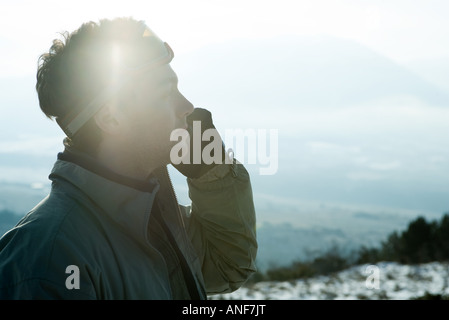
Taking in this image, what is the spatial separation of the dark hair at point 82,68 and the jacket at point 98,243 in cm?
16

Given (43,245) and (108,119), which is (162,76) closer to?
(108,119)

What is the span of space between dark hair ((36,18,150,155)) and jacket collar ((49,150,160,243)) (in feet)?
0.47

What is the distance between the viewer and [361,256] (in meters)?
12.1

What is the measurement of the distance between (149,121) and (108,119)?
0.18m

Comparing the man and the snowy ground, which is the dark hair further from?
the snowy ground

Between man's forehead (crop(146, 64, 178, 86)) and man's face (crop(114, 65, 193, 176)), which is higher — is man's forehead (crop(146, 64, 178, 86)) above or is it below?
above

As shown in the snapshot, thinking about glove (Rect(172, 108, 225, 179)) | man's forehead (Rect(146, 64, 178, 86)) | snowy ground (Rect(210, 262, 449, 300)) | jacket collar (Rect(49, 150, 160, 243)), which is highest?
man's forehead (Rect(146, 64, 178, 86))

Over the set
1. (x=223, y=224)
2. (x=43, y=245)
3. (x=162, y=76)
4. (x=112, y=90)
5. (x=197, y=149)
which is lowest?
(x=43, y=245)

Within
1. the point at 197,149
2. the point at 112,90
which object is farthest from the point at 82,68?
the point at 197,149

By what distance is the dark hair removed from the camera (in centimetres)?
201

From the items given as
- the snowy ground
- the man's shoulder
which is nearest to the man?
the man's shoulder

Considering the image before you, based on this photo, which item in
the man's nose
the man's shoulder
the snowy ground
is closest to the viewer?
the man's shoulder

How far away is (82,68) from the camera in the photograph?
2016 mm
